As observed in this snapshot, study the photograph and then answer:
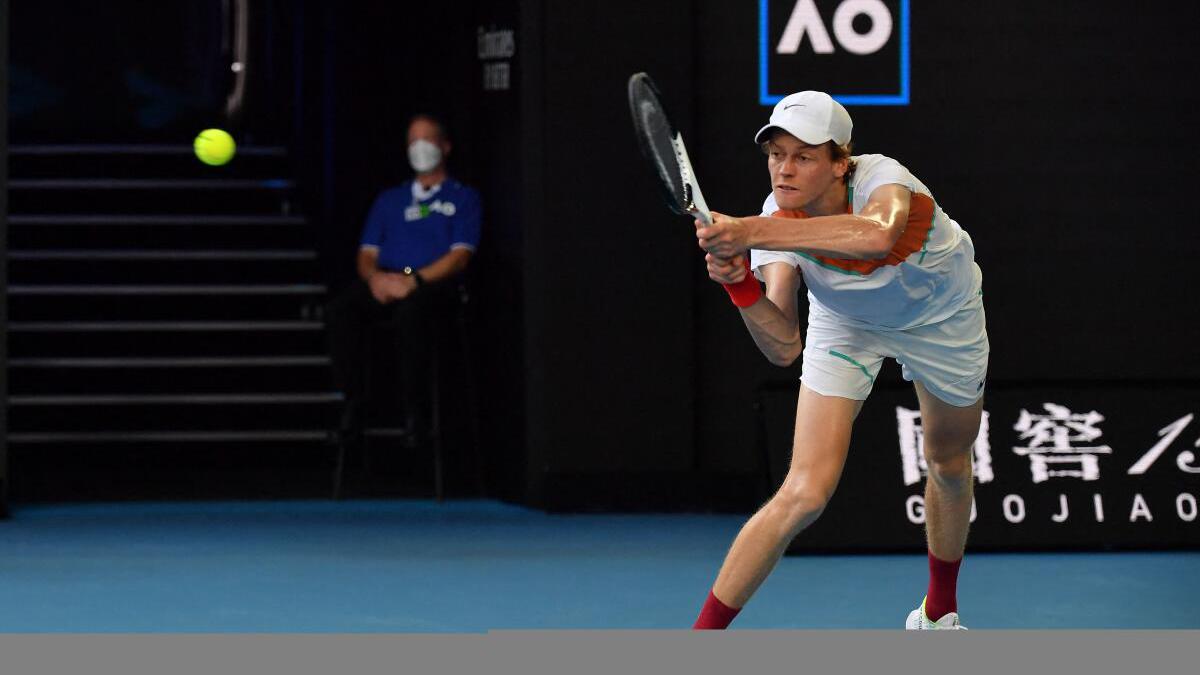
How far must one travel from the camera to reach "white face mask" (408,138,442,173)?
31.3 ft

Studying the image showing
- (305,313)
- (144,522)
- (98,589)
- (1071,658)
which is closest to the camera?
(1071,658)

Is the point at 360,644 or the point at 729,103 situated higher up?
the point at 729,103

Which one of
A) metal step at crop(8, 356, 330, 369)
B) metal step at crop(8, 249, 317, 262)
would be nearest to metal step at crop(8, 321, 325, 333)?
metal step at crop(8, 356, 330, 369)

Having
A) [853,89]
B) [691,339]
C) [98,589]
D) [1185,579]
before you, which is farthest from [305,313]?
[1185,579]

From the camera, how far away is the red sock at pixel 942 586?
5914mm

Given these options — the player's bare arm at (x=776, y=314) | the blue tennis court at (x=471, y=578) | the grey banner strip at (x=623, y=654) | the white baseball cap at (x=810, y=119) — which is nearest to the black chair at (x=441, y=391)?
the blue tennis court at (x=471, y=578)

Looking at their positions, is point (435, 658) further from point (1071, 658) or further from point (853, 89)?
point (853, 89)

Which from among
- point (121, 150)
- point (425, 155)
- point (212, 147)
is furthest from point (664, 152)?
point (121, 150)

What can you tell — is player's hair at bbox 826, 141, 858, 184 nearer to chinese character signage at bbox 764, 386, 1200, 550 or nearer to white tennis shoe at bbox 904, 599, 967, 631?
white tennis shoe at bbox 904, 599, 967, 631

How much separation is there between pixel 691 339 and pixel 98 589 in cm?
316

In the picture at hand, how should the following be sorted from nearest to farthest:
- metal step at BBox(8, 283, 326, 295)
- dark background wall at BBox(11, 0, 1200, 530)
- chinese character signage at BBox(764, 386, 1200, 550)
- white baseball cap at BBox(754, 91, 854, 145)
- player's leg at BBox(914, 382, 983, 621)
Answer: white baseball cap at BBox(754, 91, 854, 145) → player's leg at BBox(914, 382, 983, 621) → chinese character signage at BBox(764, 386, 1200, 550) → dark background wall at BBox(11, 0, 1200, 530) → metal step at BBox(8, 283, 326, 295)

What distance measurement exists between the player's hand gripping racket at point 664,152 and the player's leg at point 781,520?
83 centimetres

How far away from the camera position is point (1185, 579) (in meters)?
7.16

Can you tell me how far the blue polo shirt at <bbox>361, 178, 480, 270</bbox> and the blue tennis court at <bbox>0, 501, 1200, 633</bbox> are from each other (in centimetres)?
125
